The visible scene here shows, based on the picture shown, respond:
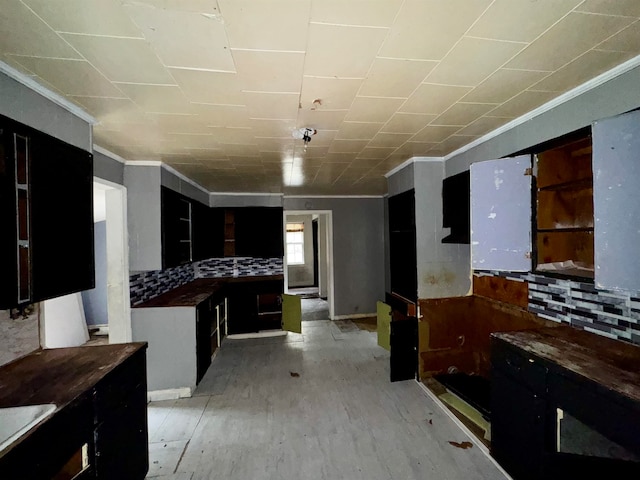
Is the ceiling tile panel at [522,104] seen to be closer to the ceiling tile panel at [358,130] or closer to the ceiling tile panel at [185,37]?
the ceiling tile panel at [358,130]

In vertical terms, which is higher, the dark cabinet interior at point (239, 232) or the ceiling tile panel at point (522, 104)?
the ceiling tile panel at point (522, 104)

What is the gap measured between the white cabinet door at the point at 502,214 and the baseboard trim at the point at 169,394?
3.06 metres

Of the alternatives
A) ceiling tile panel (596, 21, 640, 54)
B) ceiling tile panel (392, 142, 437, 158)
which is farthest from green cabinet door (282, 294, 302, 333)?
ceiling tile panel (596, 21, 640, 54)

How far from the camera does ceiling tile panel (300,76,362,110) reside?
5.27 feet

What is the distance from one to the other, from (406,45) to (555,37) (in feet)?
2.12

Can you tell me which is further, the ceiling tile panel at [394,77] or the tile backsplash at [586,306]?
the tile backsplash at [586,306]

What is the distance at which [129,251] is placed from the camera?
3.09 meters

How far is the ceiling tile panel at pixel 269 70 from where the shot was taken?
1.37 metres

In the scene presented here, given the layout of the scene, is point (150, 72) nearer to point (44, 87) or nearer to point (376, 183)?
point (44, 87)

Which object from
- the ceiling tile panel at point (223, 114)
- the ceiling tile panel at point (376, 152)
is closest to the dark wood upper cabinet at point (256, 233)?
the ceiling tile panel at point (376, 152)

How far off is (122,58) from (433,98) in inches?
67.4

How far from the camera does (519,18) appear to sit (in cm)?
117

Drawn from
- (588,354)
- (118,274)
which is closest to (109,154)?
(118,274)

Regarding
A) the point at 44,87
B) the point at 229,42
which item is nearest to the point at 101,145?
the point at 44,87
